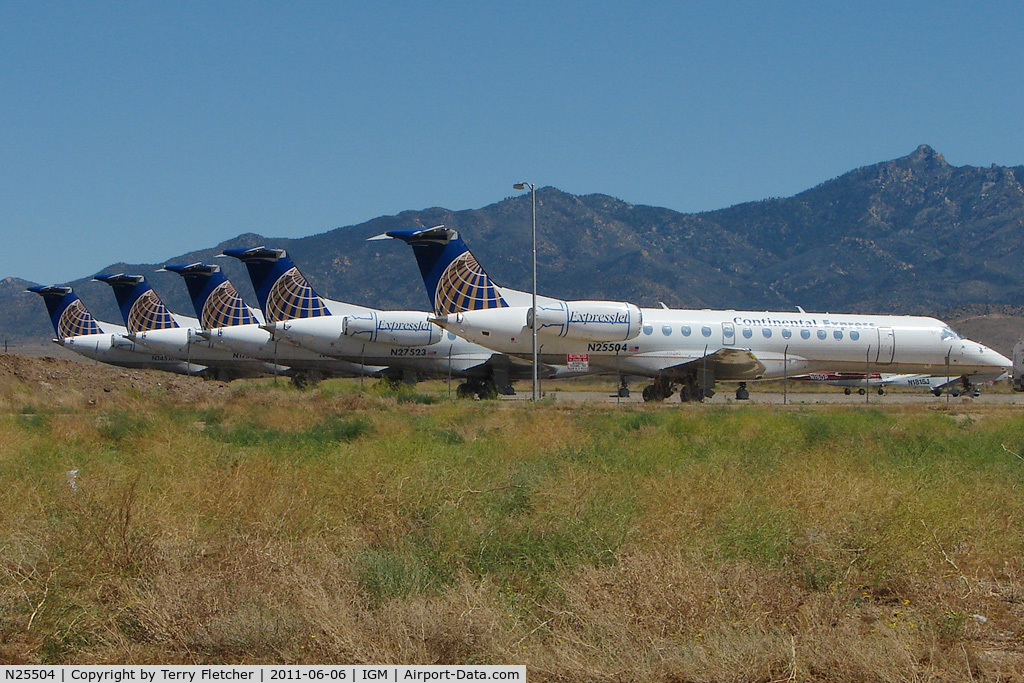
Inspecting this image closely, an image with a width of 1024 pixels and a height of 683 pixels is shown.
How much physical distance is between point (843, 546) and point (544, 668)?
10.7 feet

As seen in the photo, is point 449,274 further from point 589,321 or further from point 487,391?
point 589,321

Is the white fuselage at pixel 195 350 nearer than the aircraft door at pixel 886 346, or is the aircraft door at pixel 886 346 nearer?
the aircraft door at pixel 886 346

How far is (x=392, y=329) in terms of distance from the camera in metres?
41.3

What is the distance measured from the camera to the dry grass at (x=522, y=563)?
18.6 feet

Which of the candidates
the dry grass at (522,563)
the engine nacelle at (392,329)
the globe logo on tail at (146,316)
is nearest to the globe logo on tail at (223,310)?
the globe logo on tail at (146,316)

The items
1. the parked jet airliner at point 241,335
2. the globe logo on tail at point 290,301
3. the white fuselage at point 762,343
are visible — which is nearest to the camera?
the white fuselage at point 762,343

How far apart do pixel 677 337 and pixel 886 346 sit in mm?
8423

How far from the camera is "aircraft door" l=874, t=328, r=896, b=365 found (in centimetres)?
3797

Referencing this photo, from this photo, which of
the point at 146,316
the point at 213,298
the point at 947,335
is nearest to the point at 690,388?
the point at 947,335

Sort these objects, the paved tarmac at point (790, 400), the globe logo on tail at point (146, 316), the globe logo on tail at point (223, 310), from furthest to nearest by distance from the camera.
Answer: the globe logo on tail at point (146, 316) → the globe logo on tail at point (223, 310) → the paved tarmac at point (790, 400)

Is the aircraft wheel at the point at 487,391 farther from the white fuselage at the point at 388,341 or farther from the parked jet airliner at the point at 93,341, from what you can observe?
the parked jet airliner at the point at 93,341

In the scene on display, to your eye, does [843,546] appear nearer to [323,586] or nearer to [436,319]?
[323,586]

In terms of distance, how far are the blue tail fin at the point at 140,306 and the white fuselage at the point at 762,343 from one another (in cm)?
2791

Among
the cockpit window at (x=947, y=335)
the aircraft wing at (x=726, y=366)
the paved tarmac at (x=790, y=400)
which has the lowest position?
the paved tarmac at (x=790, y=400)
